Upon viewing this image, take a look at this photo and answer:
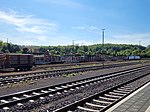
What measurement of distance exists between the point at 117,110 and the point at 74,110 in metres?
1.88

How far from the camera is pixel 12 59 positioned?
41781mm

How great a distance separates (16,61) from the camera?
42312 millimetres

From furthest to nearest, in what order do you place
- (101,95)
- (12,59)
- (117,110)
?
(12,59) → (101,95) → (117,110)

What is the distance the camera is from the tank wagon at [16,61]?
4092 cm

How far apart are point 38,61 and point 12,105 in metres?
56.1

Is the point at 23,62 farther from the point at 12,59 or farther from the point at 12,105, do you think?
the point at 12,105

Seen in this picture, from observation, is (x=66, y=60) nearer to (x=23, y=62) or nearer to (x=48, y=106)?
A: (x=23, y=62)

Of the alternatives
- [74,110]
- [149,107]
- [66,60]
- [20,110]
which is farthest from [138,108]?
[66,60]

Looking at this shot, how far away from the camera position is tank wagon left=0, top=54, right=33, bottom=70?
4092 cm

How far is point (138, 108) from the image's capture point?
1042cm

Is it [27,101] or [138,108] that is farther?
[27,101]

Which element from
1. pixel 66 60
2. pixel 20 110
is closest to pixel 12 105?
pixel 20 110

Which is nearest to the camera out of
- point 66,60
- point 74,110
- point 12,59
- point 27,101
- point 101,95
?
point 74,110

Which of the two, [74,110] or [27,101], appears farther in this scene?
[27,101]
